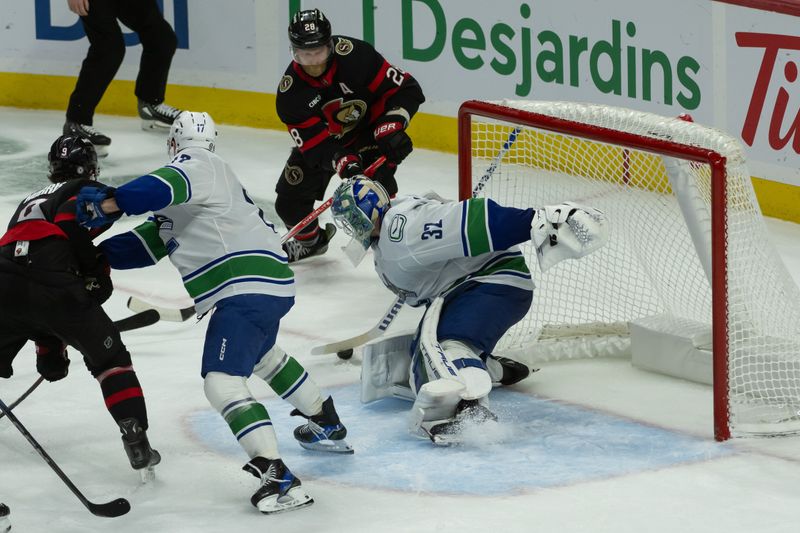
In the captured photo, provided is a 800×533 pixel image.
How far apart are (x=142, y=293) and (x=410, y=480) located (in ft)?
6.66

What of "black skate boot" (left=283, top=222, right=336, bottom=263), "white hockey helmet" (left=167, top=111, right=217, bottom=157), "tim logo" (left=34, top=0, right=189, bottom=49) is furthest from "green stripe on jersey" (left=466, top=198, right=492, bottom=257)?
"tim logo" (left=34, top=0, right=189, bottom=49)

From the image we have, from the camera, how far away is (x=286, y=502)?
11.3 ft

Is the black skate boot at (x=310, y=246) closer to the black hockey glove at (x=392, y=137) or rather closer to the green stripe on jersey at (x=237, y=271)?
the black hockey glove at (x=392, y=137)

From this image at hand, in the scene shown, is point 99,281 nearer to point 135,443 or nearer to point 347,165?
point 135,443

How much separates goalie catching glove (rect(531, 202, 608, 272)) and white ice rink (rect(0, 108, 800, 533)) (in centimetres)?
49

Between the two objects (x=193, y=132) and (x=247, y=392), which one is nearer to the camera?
(x=247, y=392)

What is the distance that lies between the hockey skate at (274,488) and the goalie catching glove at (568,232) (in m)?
0.85

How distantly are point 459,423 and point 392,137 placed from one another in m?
1.53

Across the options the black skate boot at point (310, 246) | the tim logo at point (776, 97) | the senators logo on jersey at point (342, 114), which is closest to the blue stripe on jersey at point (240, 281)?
the senators logo on jersey at point (342, 114)

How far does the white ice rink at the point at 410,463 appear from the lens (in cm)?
341

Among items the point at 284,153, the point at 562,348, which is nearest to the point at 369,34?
the point at 284,153

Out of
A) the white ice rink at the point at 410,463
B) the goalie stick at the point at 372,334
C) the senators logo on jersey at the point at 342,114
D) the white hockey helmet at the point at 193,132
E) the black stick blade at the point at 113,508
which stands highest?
the white hockey helmet at the point at 193,132

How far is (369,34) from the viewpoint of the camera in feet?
22.8

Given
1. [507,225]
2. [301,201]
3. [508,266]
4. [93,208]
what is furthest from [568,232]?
[301,201]
